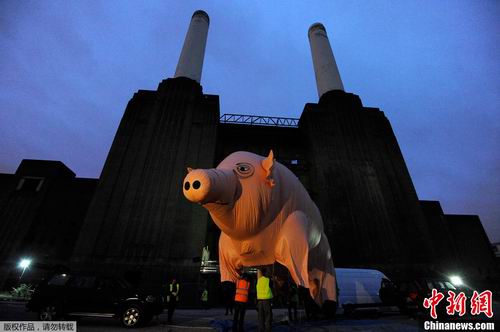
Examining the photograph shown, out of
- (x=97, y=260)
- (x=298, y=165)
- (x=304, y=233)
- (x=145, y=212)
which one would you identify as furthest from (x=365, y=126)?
(x=97, y=260)

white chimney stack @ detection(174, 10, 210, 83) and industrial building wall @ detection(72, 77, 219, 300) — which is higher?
white chimney stack @ detection(174, 10, 210, 83)

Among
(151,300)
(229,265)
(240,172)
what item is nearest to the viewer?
(240,172)

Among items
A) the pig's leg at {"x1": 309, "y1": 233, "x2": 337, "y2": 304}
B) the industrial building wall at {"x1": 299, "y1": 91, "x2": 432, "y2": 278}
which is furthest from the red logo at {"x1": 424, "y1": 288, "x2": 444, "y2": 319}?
the industrial building wall at {"x1": 299, "y1": 91, "x2": 432, "y2": 278}

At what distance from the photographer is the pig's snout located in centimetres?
347

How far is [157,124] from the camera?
2422cm

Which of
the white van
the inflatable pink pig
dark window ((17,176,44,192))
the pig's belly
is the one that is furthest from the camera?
dark window ((17,176,44,192))

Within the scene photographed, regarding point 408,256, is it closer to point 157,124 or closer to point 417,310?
point 417,310

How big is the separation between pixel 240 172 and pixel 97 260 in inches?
776

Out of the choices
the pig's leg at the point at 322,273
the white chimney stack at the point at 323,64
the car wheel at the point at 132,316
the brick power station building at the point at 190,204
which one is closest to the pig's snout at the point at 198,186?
the pig's leg at the point at 322,273

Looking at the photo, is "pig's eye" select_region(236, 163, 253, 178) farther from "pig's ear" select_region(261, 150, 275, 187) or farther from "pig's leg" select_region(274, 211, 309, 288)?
"pig's leg" select_region(274, 211, 309, 288)

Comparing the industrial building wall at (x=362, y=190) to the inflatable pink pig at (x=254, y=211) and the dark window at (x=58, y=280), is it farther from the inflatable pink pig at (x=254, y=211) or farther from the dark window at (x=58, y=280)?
the dark window at (x=58, y=280)

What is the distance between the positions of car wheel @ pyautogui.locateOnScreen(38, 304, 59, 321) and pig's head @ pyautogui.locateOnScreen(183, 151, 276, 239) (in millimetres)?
7124

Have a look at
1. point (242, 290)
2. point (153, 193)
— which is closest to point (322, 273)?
point (242, 290)

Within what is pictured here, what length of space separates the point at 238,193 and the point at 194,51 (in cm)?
3207
